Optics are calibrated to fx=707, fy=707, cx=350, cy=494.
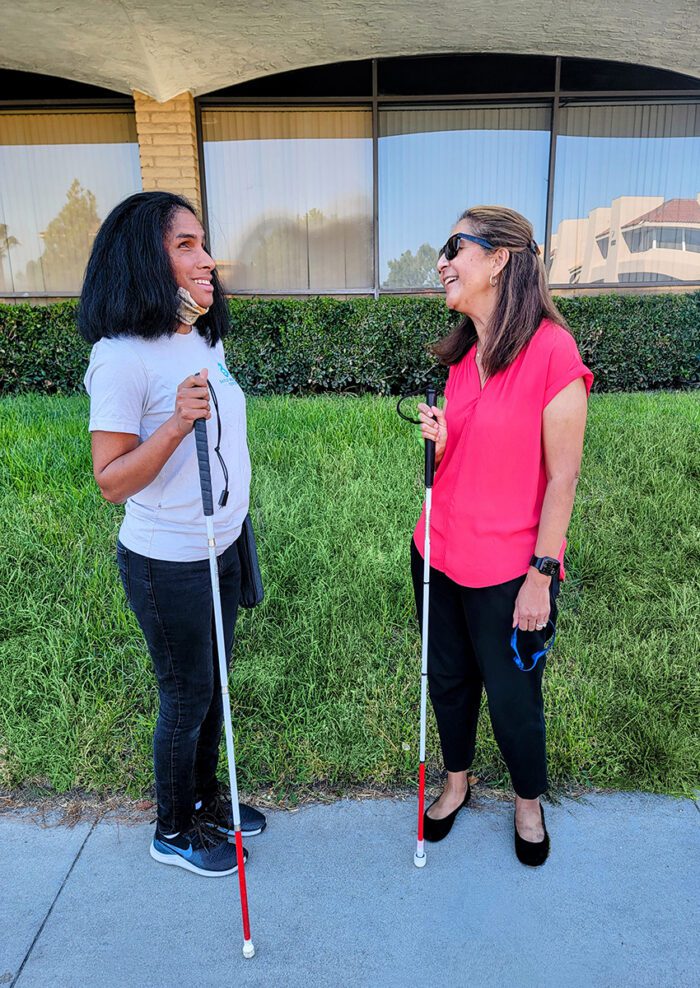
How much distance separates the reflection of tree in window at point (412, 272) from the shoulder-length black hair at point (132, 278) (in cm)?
757

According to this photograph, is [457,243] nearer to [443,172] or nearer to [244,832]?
[244,832]

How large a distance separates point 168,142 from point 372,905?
835 cm

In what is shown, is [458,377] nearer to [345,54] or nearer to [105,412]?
[105,412]

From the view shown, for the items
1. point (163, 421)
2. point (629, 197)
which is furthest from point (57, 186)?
point (163, 421)

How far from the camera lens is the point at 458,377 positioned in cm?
238

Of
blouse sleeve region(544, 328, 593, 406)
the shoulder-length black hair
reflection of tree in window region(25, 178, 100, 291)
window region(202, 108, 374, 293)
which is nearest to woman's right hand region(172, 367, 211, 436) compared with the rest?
the shoulder-length black hair

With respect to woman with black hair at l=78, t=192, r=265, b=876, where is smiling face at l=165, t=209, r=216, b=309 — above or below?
above

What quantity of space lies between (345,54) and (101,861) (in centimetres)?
839

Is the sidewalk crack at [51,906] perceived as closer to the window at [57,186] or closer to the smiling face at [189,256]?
the smiling face at [189,256]

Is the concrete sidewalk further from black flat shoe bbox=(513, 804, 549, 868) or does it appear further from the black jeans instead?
the black jeans

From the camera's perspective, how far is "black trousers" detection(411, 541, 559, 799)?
225 centimetres

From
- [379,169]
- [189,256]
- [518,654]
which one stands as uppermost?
[379,169]

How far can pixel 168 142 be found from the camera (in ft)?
27.0

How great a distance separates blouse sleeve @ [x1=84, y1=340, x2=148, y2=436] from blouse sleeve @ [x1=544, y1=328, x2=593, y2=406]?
116 centimetres
